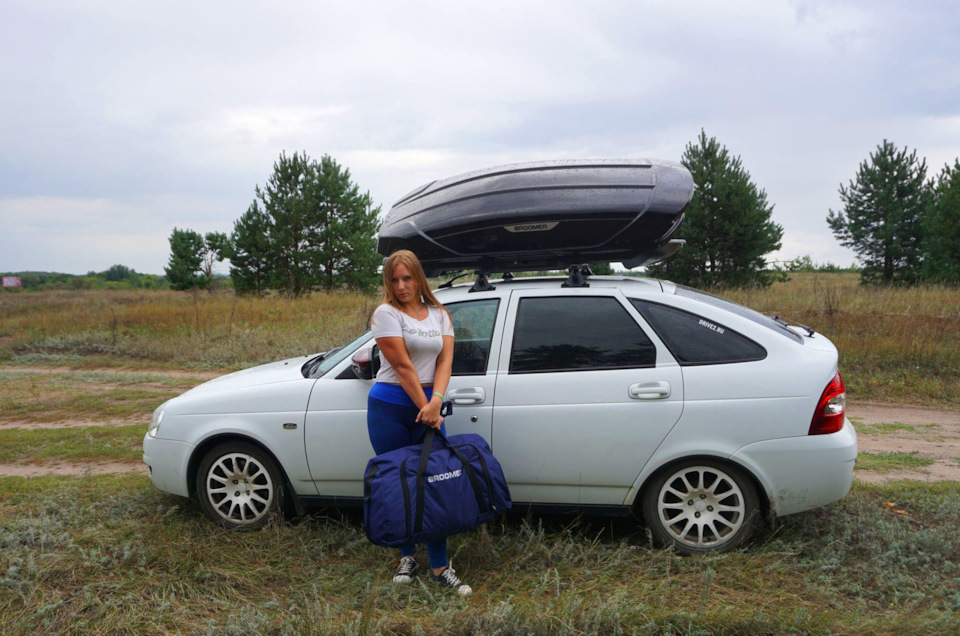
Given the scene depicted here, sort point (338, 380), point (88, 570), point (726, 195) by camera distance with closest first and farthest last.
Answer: point (88, 570)
point (338, 380)
point (726, 195)

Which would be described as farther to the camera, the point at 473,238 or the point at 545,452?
the point at 473,238

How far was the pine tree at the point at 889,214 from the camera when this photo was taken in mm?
27250

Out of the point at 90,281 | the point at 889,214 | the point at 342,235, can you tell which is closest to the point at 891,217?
the point at 889,214

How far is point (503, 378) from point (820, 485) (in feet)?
6.19

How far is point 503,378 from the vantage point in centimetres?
395

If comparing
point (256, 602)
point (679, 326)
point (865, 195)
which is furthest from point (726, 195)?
point (256, 602)

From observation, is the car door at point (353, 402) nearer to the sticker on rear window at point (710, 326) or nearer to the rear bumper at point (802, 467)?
the sticker on rear window at point (710, 326)

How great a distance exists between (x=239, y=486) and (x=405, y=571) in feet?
4.65

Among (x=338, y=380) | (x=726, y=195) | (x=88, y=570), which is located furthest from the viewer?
(x=726, y=195)

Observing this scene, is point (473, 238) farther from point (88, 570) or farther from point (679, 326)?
point (88, 570)

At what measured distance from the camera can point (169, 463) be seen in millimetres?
4348

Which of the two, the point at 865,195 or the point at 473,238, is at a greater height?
the point at 865,195

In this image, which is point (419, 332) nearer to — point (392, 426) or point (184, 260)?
point (392, 426)

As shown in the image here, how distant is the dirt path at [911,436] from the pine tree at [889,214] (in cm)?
2191
